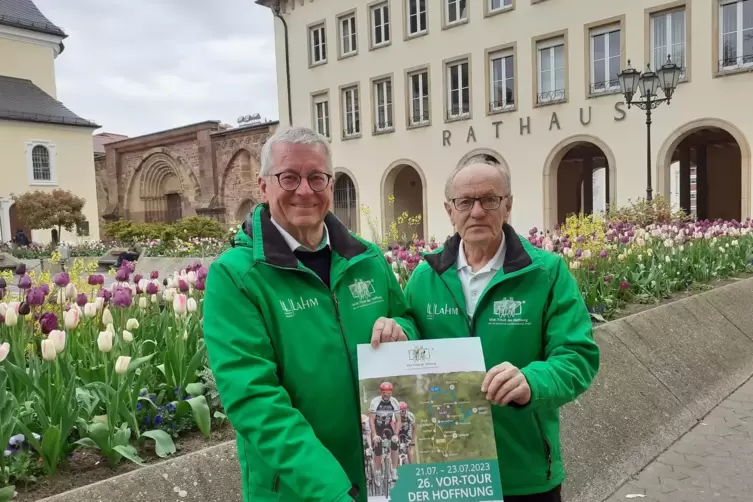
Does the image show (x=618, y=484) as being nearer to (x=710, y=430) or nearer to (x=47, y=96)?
(x=710, y=430)

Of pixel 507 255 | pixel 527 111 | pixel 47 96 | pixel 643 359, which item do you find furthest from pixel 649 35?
pixel 47 96

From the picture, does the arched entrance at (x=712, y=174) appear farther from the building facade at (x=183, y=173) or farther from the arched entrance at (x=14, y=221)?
the arched entrance at (x=14, y=221)

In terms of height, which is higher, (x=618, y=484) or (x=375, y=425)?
(x=375, y=425)

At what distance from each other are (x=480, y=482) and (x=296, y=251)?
2.61ft

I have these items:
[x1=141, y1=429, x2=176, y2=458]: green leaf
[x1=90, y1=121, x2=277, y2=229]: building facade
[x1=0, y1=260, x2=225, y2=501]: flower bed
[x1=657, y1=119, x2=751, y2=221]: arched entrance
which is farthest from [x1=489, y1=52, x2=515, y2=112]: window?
[x1=141, y1=429, x2=176, y2=458]: green leaf

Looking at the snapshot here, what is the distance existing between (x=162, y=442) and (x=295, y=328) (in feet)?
5.02

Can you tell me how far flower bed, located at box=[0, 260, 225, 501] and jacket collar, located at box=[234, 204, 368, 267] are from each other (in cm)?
133

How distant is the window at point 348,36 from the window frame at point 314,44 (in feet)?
2.63

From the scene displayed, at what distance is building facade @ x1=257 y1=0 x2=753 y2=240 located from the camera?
1711cm

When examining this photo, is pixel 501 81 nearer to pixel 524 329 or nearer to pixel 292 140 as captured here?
pixel 524 329

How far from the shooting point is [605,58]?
18812 millimetres

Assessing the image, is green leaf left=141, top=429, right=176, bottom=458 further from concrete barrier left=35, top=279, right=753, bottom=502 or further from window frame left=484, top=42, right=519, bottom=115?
window frame left=484, top=42, right=519, bottom=115

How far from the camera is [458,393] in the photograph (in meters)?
1.71

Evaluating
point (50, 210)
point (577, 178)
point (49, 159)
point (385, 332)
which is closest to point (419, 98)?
point (577, 178)
